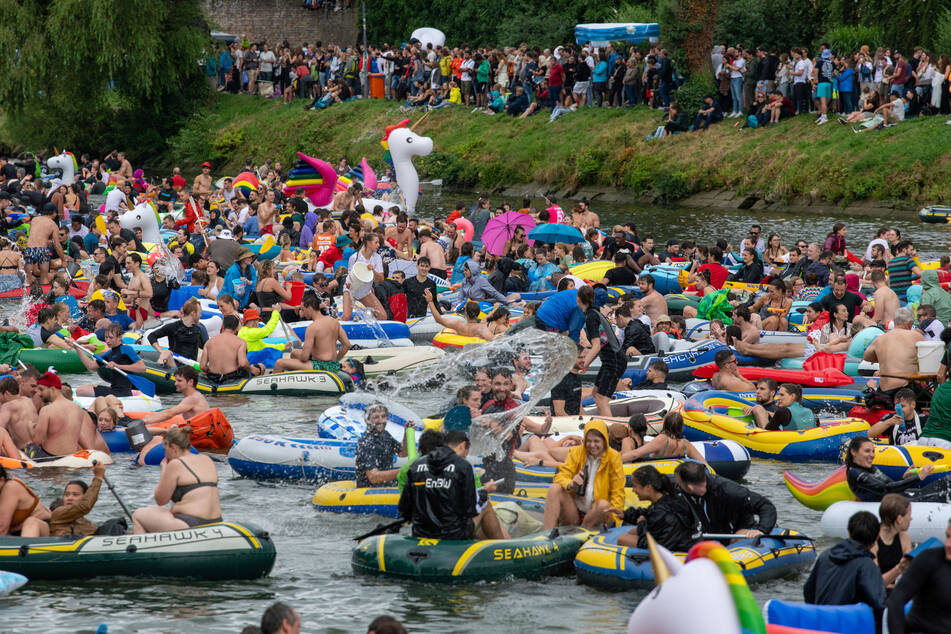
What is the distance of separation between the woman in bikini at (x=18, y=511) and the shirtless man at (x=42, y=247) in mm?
11359

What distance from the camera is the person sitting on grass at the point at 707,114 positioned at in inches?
1271

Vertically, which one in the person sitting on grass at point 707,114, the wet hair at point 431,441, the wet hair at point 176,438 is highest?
the person sitting on grass at point 707,114

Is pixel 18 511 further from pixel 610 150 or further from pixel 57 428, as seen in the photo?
pixel 610 150

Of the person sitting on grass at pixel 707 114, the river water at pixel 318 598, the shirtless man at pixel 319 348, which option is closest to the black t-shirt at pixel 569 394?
the river water at pixel 318 598

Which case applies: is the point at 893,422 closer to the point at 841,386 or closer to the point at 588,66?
the point at 841,386

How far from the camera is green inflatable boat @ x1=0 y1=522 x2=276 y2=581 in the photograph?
356 inches

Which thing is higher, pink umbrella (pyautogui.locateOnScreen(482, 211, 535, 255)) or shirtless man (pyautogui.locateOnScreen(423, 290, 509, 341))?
pink umbrella (pyautogui.locateOnScreen(482, 211, 535, 255))

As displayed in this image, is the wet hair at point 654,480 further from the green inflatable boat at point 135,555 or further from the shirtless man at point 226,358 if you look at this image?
the shirtless man at point 226,358

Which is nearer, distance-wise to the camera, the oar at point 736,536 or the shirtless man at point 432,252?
the oar at point 736,536

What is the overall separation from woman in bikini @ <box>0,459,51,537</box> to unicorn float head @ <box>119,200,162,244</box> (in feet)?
45.0

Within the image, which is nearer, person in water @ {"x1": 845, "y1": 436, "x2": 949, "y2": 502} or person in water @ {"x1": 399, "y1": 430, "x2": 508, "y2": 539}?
person in water @ {"x1": 399, "y1": 430, "x2": 508, "y2": 539}

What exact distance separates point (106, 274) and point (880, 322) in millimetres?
10494

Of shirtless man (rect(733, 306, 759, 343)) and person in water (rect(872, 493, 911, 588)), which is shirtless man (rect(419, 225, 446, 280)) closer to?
shirtless man (rect(733, 306, 759, 343))

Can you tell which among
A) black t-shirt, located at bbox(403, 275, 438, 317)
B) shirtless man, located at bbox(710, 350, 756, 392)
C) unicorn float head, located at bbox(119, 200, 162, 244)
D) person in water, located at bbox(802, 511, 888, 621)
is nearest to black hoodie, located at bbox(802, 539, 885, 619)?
person in water, located at bbox(802, 511, 888, 621)
